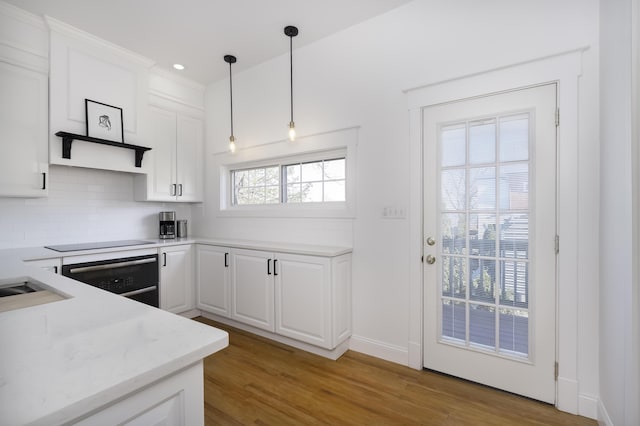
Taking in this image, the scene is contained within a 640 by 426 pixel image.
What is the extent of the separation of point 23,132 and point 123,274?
1441 mm

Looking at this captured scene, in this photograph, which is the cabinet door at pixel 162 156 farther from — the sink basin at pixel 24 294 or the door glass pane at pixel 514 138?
the door glass pane at pixel 514 138

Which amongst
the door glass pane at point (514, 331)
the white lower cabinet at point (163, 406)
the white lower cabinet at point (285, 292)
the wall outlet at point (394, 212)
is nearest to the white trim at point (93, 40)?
the white lower cabinet at point (285, 292)

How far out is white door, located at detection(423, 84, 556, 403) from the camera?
1.93m

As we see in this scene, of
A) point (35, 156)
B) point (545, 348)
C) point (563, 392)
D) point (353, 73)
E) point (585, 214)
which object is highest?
point (353, 73)

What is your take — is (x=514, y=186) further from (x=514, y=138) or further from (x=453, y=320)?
(x=453, y=320)

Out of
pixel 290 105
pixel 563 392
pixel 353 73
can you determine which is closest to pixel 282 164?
pixel 290 105

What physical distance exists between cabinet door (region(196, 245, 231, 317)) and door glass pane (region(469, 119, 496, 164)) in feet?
7.93

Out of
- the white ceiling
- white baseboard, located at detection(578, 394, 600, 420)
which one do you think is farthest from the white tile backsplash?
white baseboard, located at detection(578, 394, 600, 420)

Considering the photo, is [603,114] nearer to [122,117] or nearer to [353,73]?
[353,73]

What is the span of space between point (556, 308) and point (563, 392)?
510mm

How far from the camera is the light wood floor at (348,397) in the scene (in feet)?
5.88

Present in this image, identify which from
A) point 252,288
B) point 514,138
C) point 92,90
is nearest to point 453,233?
point 514,138

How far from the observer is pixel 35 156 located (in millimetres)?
2580

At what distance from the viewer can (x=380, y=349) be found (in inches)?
100.0
